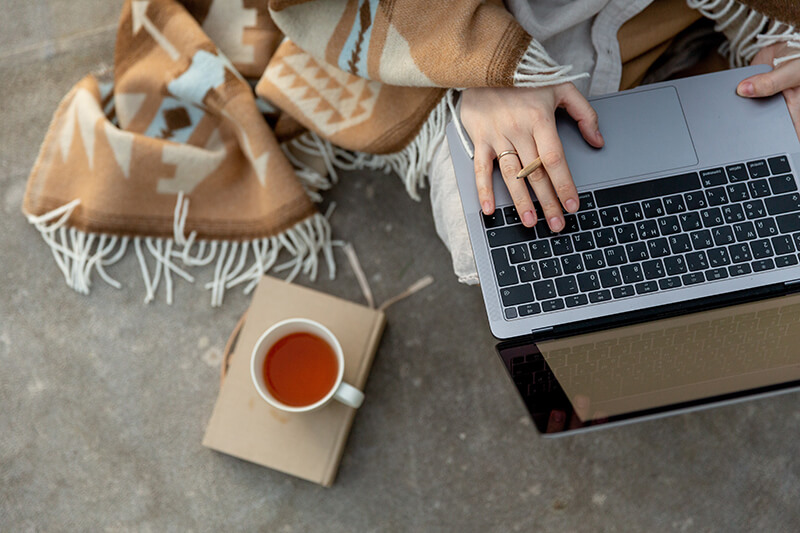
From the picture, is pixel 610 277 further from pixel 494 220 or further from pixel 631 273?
pixel 494 220

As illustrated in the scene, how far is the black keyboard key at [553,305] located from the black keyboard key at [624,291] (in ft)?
0.18

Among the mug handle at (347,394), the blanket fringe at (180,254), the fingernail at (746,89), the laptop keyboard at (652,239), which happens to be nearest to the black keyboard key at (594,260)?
the laptop keyboard at (652,239)

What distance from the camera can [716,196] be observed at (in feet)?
2.24

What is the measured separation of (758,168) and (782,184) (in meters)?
0.03

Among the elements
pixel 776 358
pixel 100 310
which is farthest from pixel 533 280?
pixel 100 310

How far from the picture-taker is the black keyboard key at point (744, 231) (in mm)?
672

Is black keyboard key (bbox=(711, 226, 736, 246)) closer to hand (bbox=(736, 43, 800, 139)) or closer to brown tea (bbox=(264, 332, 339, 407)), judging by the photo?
hand (bbox=(736, 43, 800, 139))

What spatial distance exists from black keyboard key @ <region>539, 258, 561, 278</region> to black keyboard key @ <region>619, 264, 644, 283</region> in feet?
0.21

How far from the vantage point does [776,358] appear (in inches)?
27.0

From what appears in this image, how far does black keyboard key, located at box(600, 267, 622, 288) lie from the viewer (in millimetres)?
669

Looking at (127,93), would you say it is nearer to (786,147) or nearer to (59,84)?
(59,84)

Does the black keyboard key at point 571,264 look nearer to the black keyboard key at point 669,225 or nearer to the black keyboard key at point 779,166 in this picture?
the black keyboard key at point 669,225

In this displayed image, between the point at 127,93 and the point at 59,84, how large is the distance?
16cm

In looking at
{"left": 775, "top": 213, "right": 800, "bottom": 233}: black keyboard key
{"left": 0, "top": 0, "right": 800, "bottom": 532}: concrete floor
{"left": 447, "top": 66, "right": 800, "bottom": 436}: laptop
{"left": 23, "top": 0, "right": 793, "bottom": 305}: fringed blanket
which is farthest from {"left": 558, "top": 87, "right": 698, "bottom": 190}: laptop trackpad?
{"left": 0, "top": 0, "right": 800, "bottom": 532}: concrete floor
